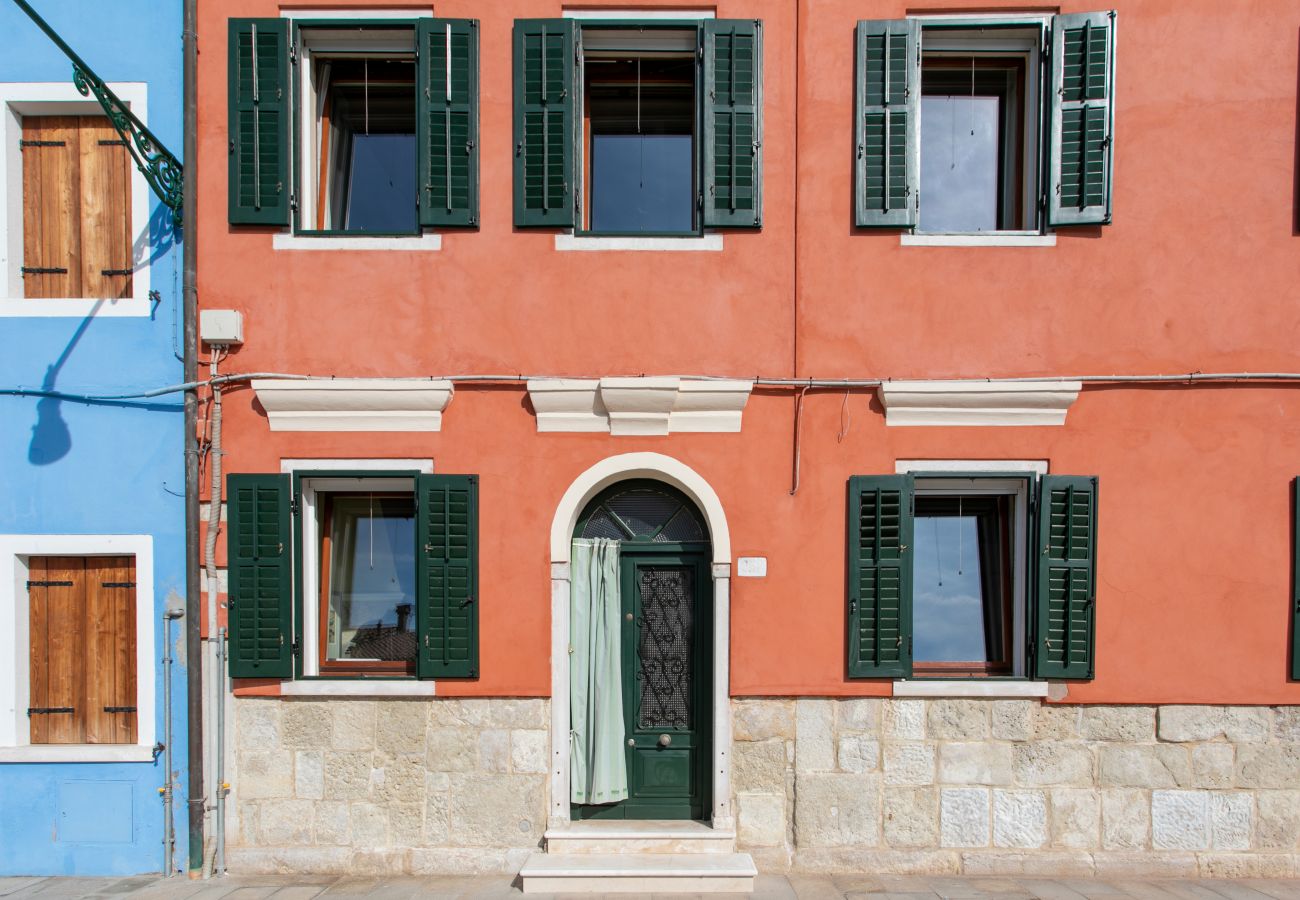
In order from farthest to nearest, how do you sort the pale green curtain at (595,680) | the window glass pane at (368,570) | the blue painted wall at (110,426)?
1. the window glass pane at (368,570)
2. the pale green curtain at (595,680)
3. the blue painted wall at (110,426)

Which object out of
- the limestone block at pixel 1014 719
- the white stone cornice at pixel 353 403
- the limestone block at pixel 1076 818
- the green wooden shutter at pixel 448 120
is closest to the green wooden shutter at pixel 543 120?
the green wooden shutter at pixel 448 120

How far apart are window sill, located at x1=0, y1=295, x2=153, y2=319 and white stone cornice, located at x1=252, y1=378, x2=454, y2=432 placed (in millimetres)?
1080

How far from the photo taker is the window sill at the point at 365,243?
5332 mm

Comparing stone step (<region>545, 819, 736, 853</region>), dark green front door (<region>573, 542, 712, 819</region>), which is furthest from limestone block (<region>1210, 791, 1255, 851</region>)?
dark green front door (<region>573, 542, 712, 819</region>)

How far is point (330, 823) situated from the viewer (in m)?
5.25

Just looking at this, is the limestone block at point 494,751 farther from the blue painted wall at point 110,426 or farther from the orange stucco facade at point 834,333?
the blue painted wall at point 110,426

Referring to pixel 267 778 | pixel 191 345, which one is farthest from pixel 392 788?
pixel 191 345

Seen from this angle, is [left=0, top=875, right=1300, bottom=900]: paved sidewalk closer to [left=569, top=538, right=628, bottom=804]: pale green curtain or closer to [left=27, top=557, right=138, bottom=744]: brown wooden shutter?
[left=569, top=538, right=628, bottom=804]: pale green curtain

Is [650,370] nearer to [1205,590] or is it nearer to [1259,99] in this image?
[1205,590]

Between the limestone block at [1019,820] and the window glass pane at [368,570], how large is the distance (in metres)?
4.51

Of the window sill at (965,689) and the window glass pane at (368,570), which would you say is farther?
the window glass pane at (368,570)

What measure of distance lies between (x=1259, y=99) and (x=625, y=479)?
17.6 feet

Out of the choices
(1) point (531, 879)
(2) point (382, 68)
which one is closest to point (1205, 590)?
(1) point (531, 879)

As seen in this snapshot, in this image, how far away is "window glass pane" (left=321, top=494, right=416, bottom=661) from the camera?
559 centimetres
